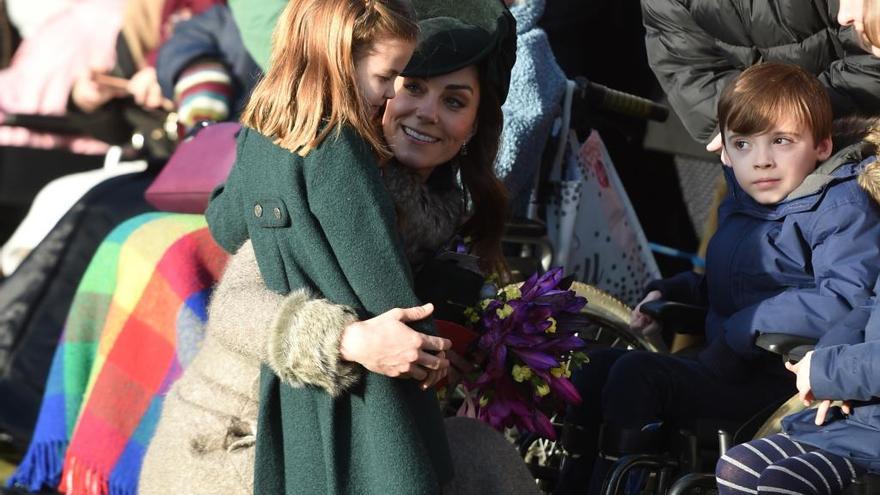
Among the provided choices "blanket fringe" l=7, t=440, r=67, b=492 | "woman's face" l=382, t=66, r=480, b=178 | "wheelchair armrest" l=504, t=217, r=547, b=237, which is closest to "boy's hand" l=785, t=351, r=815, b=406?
"woman's face" l=382, t=66, r=480, b=178

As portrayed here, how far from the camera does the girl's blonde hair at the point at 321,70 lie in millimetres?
2537

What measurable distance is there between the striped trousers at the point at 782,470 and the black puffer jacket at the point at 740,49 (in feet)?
3.05

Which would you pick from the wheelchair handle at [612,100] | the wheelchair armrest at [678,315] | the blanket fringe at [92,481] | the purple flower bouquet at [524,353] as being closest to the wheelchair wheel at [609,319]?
the wheelchair armrest at [678,315]

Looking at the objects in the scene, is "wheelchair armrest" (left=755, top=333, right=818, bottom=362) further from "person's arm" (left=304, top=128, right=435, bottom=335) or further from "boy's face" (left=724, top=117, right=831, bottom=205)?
"person's arm" (left=304, top=128, right=435, bottom=335)

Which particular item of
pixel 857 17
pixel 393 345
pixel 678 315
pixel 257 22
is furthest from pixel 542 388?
pixel 257 22

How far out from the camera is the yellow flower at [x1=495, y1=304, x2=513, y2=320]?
2869 mm

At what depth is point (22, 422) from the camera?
488cm

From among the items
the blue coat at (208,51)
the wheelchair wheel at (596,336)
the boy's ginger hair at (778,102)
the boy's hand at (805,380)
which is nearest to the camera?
the boy's hand at (805,380)

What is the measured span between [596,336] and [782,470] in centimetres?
153

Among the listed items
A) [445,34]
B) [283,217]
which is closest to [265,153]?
[283,217]

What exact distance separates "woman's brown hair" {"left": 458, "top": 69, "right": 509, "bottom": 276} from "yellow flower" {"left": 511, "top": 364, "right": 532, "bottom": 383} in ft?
1.04

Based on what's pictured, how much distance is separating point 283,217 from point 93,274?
7.31 ft

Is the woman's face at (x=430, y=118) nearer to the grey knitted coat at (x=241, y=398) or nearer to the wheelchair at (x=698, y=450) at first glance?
the grey knitted coat at (x=241, y=398)

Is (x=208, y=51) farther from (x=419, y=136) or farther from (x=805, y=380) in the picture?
(x=805, y=380)
